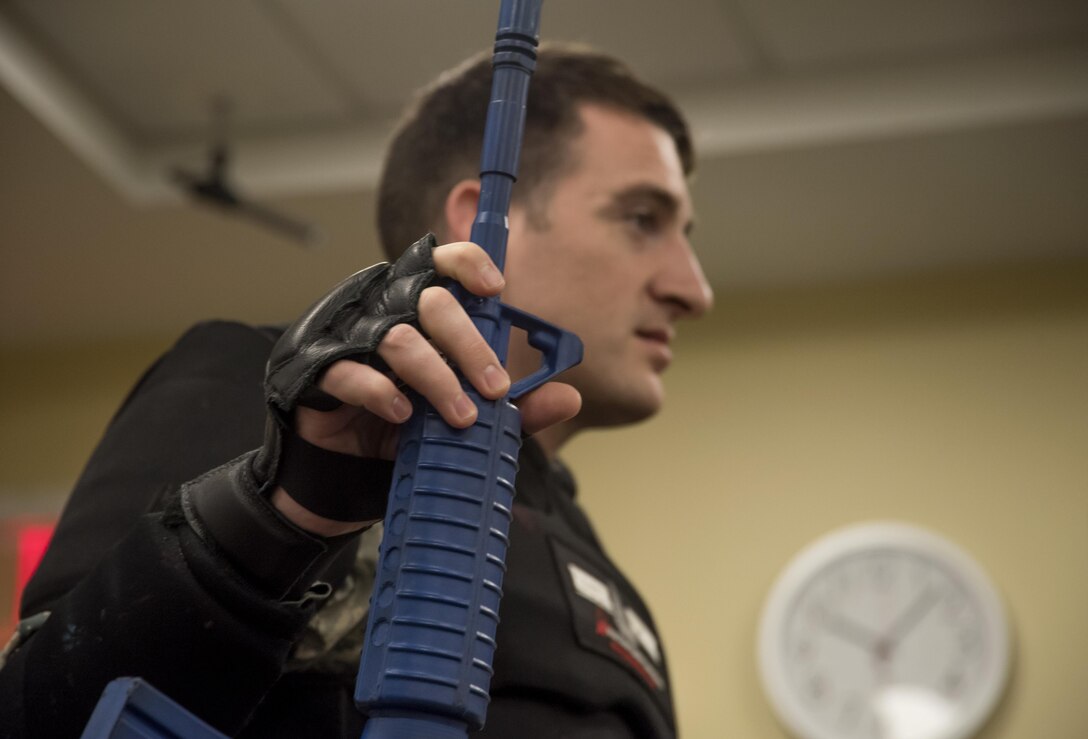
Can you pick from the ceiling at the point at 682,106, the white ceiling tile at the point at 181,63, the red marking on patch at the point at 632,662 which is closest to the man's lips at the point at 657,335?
the red marking on patch at the point at 632,662

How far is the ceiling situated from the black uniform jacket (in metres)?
1.83

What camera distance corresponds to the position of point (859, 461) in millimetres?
3416

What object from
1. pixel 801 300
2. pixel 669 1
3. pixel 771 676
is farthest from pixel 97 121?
pixel 771 676

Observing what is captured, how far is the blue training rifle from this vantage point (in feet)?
1.86

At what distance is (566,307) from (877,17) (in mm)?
1904

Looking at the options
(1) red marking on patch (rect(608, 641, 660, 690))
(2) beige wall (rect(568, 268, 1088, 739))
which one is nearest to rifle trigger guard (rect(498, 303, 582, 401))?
(1) red marking on patch (rect(608, 641, 660, 690))

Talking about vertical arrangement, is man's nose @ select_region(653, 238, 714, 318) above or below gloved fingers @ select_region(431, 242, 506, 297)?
above

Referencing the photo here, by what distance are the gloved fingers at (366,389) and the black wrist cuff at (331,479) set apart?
5 centimetres

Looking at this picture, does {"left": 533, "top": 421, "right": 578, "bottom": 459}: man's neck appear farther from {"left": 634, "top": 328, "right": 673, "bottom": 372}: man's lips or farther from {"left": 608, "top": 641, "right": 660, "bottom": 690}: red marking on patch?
{"left": 608, "top": 641, "right": 660, "bottom": 690}: red marking on patch

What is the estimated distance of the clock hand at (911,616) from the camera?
3.12 m

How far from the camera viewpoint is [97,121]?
3396 mm

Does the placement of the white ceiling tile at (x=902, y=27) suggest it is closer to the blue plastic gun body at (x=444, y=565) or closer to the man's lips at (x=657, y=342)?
the man's lips at (x=657, y=342)

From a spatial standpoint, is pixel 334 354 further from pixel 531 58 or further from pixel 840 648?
pixel 840 648

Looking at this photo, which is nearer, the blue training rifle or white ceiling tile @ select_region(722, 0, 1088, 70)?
the blue training rifle
